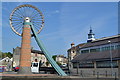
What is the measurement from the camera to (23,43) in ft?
106

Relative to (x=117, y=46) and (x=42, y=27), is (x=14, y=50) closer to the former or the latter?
(x=42, y=27)

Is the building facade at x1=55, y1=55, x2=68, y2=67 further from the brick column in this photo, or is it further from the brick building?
the brick column

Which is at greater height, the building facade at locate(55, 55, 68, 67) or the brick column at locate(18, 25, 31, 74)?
the brick column at locate(18, 25, 31, 74)

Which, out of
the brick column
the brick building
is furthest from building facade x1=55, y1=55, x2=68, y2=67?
the brick column

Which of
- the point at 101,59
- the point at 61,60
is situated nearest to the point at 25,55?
the point at 101,59

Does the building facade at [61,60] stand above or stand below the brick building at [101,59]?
below

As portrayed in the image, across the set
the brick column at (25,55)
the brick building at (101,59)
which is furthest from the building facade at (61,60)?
the brick column at (25,55)

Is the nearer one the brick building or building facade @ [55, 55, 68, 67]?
the brick building

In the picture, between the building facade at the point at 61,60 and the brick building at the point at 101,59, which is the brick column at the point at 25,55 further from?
the building facade at the point at 61,60

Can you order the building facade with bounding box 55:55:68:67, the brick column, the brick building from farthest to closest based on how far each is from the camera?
the building facade with bounding box 55:55:68:67
the brick building
the brick column

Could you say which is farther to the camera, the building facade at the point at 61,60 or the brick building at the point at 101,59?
the building facade at the point at 61,60

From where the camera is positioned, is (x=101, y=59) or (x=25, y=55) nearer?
(x=25, y=55)

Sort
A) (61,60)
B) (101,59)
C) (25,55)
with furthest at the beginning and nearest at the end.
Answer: (61,60) → (101,59) → (25,55)

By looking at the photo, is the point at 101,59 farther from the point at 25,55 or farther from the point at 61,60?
the point at 61,60
